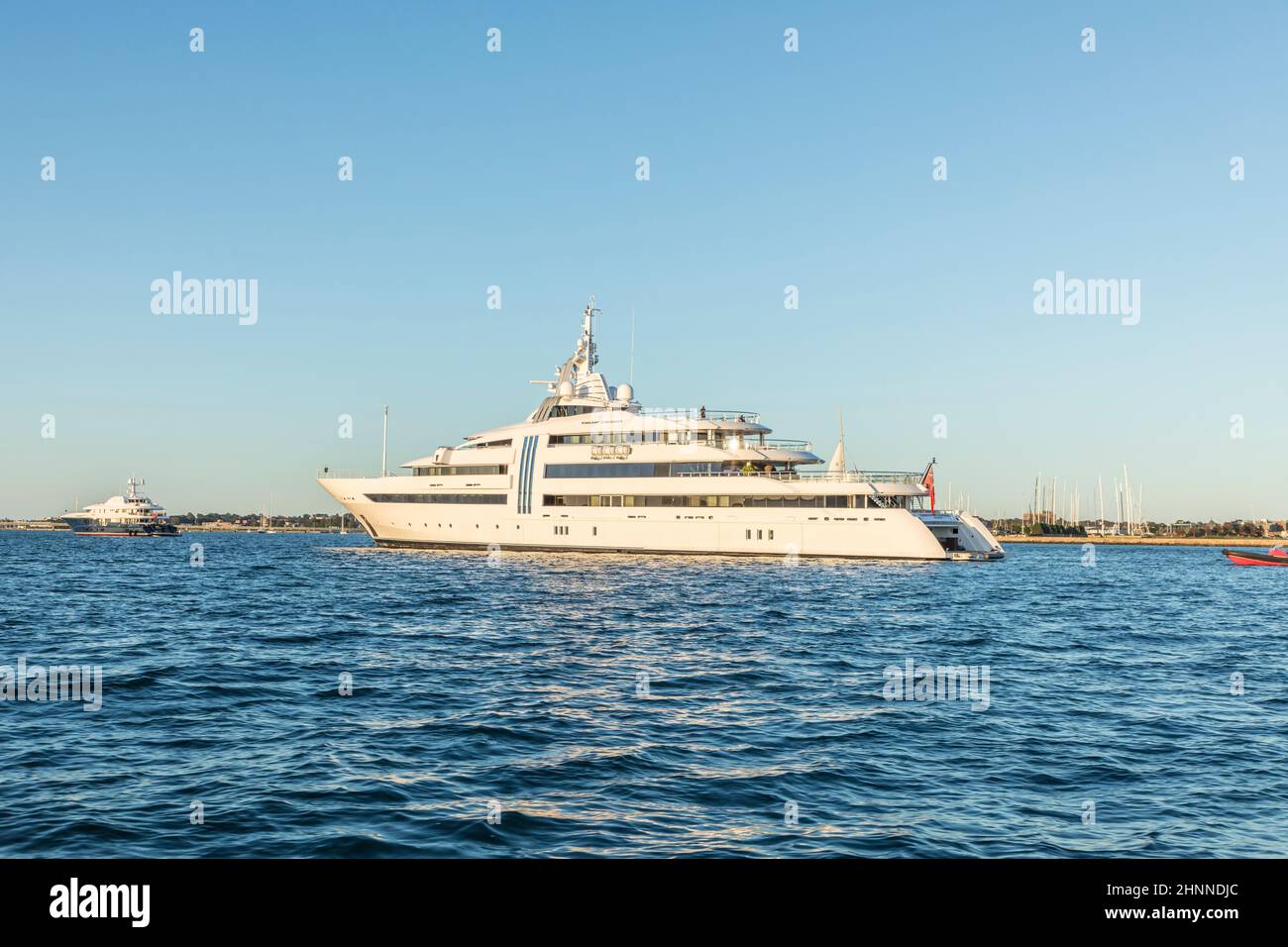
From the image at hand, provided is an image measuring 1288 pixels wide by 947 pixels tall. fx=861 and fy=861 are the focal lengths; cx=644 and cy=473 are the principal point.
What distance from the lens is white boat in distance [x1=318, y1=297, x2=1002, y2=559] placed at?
5441 centimetres

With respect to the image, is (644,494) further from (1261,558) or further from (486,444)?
(1261,558)

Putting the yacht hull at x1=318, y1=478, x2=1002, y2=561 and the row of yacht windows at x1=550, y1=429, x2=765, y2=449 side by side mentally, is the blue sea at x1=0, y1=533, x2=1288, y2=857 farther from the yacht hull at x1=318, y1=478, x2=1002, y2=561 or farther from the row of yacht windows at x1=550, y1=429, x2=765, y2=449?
the row of yacht windows at x1=550, y1=429, x2=765, y2=449

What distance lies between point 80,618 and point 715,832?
23.6 meters

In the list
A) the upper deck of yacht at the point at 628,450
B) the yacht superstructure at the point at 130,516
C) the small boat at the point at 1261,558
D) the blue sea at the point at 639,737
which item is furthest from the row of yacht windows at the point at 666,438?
the yacht superstructure at the point at 130,516

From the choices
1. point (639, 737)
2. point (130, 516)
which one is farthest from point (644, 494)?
point (130, 516)

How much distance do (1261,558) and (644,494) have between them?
4926 centimetres

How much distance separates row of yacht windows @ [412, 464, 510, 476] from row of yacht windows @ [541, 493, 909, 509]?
15.8ft

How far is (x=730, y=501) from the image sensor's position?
186 ft

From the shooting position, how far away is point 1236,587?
45781 mm

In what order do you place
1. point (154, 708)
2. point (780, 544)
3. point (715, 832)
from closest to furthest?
point (715, 832), point (154, 708), point (780, 544)
